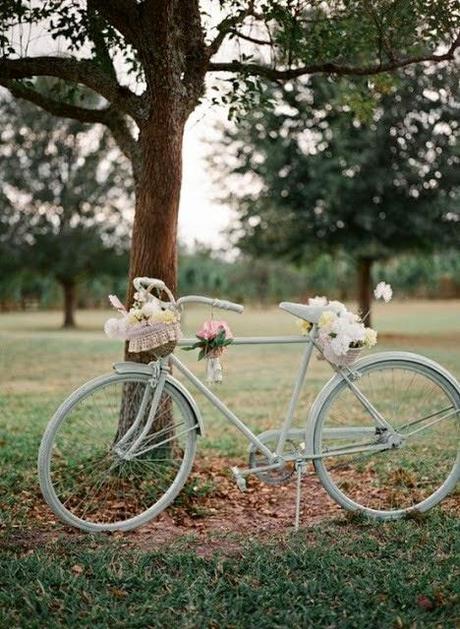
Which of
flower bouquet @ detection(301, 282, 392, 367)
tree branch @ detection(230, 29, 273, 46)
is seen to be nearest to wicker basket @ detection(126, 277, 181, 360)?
flower bouquet @ detection(301, 282, 392, 367)

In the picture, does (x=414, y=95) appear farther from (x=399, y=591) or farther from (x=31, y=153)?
(x=399, y=591)

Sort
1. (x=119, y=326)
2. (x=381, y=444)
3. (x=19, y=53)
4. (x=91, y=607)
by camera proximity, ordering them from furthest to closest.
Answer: (x=19, y=53)
(x=381, y=444)
(x=119, y=326)
(x=91, y=607)

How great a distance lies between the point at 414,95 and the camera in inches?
741

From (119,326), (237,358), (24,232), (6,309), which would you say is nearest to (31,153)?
(24,232)

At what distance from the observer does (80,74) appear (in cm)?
536

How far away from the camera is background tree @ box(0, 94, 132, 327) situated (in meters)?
27.8

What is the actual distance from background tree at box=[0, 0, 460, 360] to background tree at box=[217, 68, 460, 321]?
12320 mm

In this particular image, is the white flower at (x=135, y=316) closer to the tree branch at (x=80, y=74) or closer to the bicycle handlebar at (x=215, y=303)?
the bicycle handlebar at (x=215, y=303)

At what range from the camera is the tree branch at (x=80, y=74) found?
209 inches

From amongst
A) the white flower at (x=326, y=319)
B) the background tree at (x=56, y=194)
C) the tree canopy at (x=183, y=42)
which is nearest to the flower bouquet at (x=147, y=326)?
the white flower at (x=326, y=319)

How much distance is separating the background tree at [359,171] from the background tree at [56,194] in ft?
→ 28.5

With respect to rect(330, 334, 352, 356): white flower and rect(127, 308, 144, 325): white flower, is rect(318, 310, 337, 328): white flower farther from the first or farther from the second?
rect(127, 308, 144, 325): white flower

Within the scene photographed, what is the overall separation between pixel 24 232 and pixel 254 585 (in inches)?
1029

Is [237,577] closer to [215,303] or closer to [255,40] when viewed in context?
[215,303]
